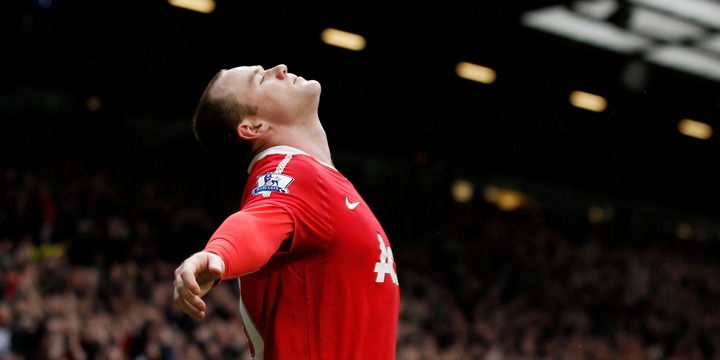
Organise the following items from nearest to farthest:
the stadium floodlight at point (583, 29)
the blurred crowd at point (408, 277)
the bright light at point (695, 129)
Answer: the blurred crowd at point (408, 277) < the stadium floodlight at point (583, 29) < the bright light at point (695, 129)

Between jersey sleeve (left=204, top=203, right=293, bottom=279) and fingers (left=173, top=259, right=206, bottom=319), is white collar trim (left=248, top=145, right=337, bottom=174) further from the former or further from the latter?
fingers (left=173, top=259, right=206, bottom=319)

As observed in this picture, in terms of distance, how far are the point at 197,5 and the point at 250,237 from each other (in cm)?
1456

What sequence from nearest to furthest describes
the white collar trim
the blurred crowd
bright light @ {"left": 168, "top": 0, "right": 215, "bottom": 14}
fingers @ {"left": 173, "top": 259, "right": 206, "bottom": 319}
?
fingers @ {"left": 173, "top": 259, "right": 206, "bottom": 319}, the white collar trim, the blurred crowd, bright light @ {"left": 168, "top": 0, "right": 215, "bottom": 14}

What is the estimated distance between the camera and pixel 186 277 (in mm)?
2307

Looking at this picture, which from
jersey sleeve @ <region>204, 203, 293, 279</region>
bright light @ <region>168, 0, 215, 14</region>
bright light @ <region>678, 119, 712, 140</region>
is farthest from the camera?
bright light @ <region>678, 119, 712, 140</region>

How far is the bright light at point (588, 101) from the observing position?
2055 centimetres

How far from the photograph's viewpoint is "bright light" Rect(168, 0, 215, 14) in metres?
16.4

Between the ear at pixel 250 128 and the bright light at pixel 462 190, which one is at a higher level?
the ear at pixel 250 128

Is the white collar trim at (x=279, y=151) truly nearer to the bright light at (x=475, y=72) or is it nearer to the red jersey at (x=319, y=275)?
the red jersey at (x=319, y=275)

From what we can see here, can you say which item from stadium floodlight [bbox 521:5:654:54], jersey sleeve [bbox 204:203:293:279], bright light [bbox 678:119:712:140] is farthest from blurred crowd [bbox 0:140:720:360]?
jersey sleeve [bbox 204:203:293:279]

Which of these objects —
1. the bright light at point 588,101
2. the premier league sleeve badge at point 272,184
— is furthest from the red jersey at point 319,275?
the bright light at point 588,101

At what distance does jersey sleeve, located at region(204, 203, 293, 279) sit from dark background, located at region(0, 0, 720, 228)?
1386cm

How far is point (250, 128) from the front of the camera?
3348mm

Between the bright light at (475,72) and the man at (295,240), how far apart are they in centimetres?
1593
